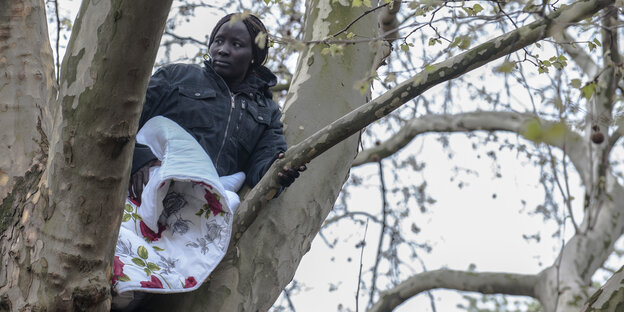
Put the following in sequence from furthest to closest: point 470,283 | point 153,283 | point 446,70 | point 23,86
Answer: point 470,283 → point 23,86 → point 153,283 → point 446,70

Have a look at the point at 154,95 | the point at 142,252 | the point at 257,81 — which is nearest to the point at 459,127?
the point at 257,81

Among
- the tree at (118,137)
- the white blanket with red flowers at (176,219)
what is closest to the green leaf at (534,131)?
the tree at (118,137)

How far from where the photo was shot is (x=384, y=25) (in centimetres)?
434

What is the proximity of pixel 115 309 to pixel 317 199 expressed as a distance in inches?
36.5

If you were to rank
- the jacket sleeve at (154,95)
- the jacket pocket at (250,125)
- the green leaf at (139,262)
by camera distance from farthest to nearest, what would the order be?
the jacket pocket at (250,125)
the jacket sleeve at (154,95)
the green leaf at (139,262)

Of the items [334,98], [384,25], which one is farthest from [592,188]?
[334,98]

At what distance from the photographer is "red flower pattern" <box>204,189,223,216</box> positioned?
2.86m

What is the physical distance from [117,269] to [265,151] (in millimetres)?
923

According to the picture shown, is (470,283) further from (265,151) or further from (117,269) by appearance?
(117,269)

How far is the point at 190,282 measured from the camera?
2746 mm

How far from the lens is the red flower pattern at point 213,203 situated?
2.86 m

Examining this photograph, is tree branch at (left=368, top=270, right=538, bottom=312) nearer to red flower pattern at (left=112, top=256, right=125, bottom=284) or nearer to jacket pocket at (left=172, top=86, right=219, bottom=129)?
jacket pocket at (left=172, top=86, right=219, bottom=129)

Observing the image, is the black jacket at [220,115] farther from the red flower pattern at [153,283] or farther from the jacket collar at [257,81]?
the red flower pattern at [153,283]

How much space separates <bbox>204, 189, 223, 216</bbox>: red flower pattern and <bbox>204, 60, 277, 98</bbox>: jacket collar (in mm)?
685
